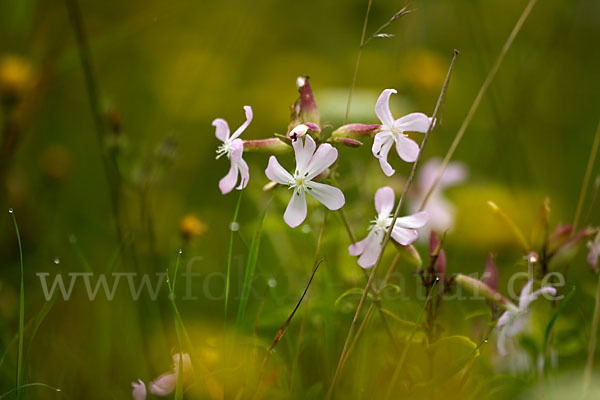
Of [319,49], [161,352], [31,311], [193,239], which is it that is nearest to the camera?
[161,352]

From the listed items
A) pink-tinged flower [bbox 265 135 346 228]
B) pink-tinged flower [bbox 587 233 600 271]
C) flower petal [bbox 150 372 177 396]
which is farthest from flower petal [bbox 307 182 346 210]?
pink-tinged flower [bbox 587 233 600 271]

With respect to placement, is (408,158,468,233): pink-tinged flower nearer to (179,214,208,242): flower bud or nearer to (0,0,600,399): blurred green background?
(0,0,600,399): blurred green background

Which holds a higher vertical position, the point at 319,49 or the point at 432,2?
the point at 432,2

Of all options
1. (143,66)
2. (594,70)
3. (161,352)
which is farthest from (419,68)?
(161,352)

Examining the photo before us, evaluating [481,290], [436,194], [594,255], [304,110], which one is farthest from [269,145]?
[436,194]

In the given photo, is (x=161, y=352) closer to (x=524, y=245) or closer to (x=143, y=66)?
(x=524, y=245)

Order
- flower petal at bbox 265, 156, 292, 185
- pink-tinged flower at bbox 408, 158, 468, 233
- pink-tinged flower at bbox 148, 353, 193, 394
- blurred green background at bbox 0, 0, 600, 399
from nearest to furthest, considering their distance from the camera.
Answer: flower petal at bbox 265, 156, 292, 185 → pink-tinged flower at bbox 148, 353, 193, 394 → blurred green background at bbox 0, 0, 600, 399 → pink-tinged flower at bbox 408, 158, 468, 233
